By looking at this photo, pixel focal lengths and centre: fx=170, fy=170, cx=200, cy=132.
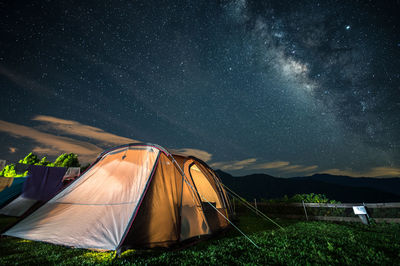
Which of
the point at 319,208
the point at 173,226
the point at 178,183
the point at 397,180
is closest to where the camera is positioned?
the point at 173,226

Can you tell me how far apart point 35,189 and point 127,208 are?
23.0 ft

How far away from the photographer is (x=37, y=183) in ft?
25.0

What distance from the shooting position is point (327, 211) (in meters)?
7.89

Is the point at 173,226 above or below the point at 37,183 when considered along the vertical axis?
below

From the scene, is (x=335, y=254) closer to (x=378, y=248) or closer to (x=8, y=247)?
(x=378, y=248)

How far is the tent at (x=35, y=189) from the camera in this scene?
7162 mm

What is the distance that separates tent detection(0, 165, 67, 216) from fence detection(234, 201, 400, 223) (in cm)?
990

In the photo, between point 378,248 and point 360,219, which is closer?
point 378,248

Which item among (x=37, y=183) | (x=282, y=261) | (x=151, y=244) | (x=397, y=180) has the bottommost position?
(x=397, y=180)

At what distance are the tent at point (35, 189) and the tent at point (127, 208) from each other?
15.1 feet

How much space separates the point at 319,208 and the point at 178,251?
785 centimetres

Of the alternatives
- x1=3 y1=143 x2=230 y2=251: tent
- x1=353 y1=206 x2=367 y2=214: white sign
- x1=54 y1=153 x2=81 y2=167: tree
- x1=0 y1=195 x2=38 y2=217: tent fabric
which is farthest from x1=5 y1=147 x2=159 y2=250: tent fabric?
x1=54 y1=153 x2=81 y2=167: tree

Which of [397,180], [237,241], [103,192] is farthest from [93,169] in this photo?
[397,180]

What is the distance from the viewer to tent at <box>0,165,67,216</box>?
282 inches
